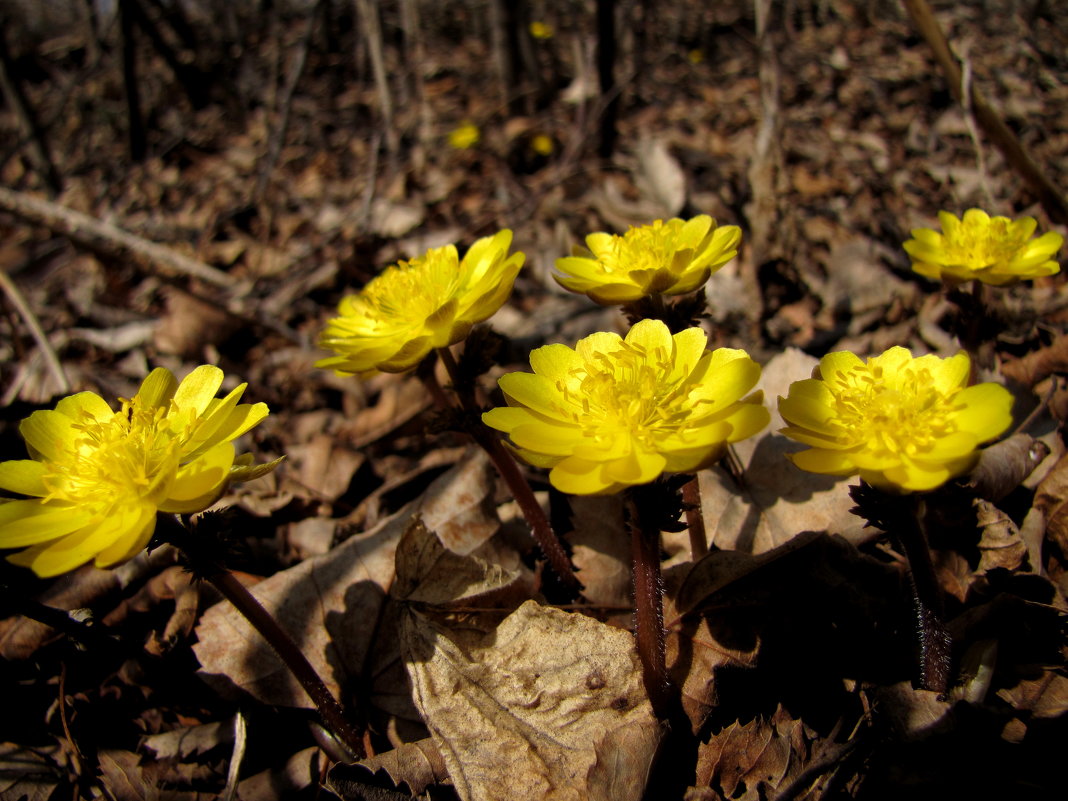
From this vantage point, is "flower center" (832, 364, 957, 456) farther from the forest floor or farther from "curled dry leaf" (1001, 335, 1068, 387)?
"curled dry leaf" (1001, 335, 1068, 387)

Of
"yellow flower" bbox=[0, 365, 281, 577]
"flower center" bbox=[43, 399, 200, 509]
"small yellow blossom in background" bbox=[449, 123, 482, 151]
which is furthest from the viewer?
"small yellow blossom in background" bbox=[449, 123, 482, 151]

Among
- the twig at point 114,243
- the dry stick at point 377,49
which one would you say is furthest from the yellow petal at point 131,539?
the dry stick at point 377,49

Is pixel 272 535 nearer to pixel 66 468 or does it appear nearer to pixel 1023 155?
pixel 66 468

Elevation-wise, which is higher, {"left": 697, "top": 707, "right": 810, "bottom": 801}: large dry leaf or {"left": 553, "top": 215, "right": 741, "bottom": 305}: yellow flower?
{"left": 553, "top": 215, "right": 741, "bottom": 305}: yellow flower

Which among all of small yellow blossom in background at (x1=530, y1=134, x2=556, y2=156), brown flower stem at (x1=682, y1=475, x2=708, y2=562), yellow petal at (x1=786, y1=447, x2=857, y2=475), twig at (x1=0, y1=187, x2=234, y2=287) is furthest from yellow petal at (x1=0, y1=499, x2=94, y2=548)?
small yellow blossom in background at (x1=530, y1=134, x2=556, y2=156)

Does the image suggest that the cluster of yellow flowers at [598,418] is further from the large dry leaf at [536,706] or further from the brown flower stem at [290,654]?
the large dry leaf at [536,706]
